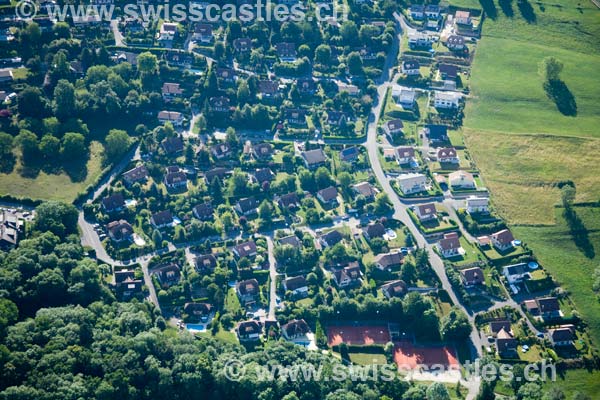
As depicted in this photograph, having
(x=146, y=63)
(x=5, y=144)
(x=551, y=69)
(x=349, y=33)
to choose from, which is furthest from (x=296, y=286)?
(x=551, y=69)

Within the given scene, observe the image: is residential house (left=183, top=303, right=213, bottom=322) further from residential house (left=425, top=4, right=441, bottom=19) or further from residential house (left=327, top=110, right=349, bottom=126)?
residential house (left=425, top=4, right=441, bottom=19)

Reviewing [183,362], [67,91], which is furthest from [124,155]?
[183,362]

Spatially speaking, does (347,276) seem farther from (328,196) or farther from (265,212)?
(265,212)

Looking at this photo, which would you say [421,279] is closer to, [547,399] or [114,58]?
[547,399]

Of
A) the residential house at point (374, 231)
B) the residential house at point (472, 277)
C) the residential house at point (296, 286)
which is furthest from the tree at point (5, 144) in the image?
the residential house at point (472, 277)
